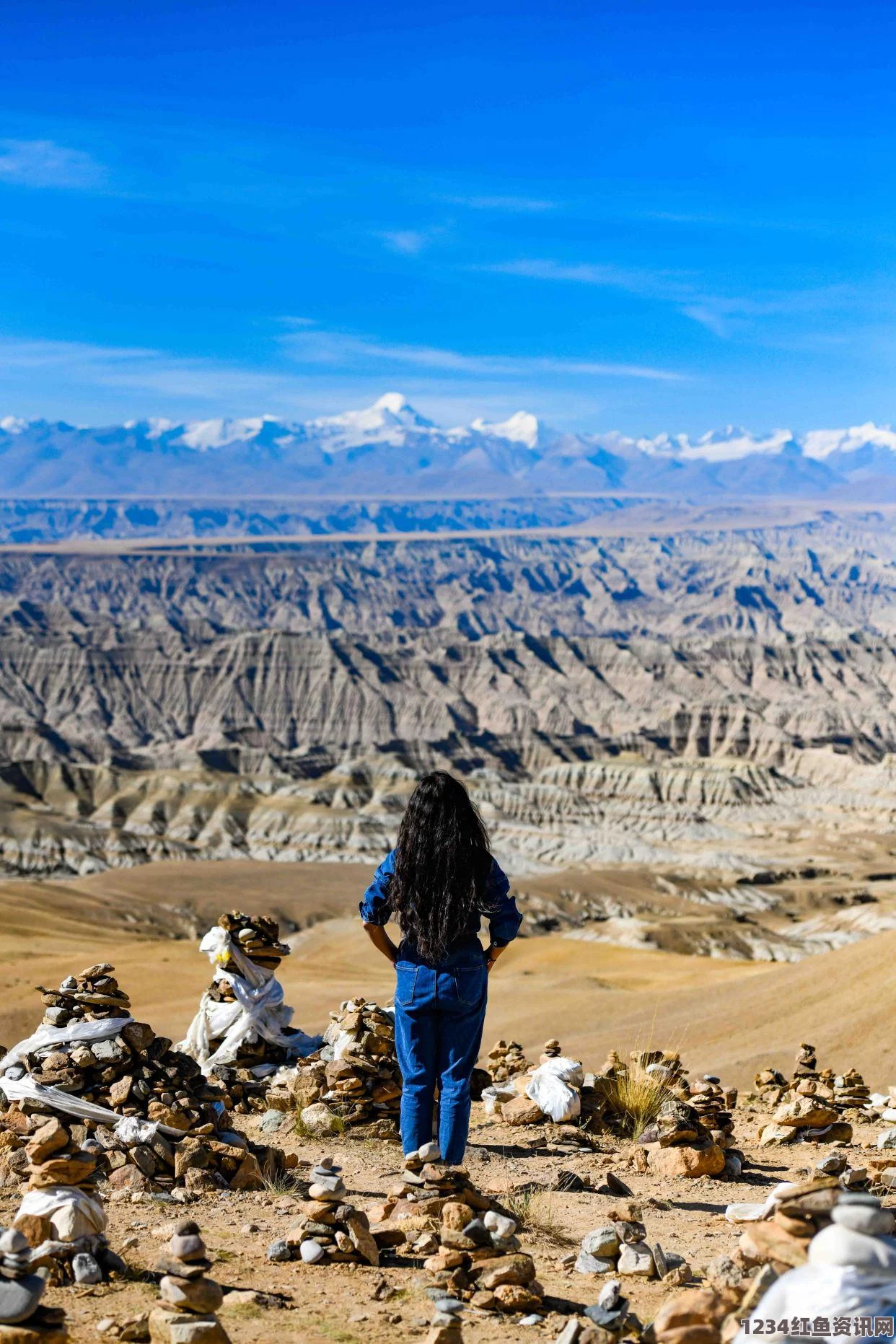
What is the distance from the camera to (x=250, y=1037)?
1125cm

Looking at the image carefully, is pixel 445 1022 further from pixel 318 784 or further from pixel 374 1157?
pixel 318 784

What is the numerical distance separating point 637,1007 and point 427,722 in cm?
14272

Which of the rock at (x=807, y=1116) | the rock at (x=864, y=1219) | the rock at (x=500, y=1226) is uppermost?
the rock at (x=864, y=1219)

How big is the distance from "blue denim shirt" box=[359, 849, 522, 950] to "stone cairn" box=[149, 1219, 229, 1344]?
215 centimetres

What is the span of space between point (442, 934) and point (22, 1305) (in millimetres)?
2880

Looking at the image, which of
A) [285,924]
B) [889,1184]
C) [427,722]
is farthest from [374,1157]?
[427,722]

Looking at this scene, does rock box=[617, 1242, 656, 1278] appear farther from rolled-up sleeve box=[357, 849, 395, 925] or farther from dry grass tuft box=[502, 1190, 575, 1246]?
rolled-up sleeve box=[357, 849, 395, 925]

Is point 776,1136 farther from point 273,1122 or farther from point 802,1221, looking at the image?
point 802,1221

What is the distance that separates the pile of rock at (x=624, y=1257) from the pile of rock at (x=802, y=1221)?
93 centimetres

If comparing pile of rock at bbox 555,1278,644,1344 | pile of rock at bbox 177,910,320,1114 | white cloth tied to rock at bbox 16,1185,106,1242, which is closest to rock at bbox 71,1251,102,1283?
white cloth tied to rock at bbox 16,1185,106,1242

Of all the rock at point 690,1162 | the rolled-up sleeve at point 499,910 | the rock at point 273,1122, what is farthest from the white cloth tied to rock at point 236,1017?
the rolled-up sleeve at point 499,910

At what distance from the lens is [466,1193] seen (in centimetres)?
632

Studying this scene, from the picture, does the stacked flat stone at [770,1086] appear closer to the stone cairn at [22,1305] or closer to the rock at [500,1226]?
the rock at [500,1226]

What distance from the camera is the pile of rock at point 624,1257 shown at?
19.4 feet
